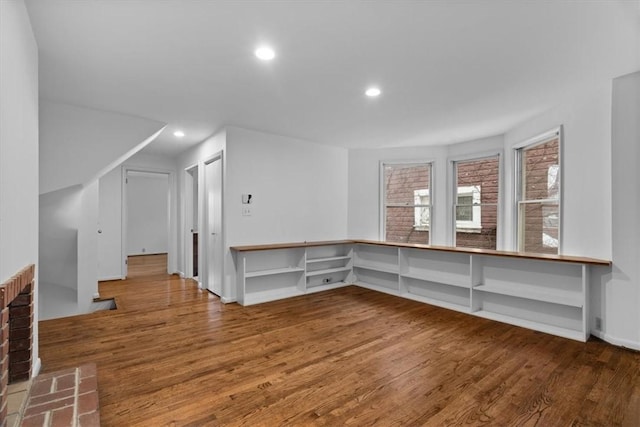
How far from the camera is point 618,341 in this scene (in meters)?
2.93

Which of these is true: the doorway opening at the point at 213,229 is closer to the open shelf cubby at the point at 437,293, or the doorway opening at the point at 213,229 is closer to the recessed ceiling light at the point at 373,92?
the recessed ceiling light at the point at 373,92

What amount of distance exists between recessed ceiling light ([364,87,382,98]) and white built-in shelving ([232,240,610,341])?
2.27m

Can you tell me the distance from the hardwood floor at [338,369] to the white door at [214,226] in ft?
2.78

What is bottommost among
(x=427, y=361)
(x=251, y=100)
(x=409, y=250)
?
(x=427, y=361)

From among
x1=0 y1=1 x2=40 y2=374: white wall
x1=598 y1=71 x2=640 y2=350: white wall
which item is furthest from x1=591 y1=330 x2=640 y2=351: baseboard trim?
x1=0 y1=1 x2=40 y2=374: white wall

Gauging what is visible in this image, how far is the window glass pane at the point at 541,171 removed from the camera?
3836 mm

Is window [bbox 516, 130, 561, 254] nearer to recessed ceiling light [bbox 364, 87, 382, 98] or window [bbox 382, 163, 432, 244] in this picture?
window [bbox 382, 163, 432, 244]

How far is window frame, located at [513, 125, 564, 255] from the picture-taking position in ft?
11.7

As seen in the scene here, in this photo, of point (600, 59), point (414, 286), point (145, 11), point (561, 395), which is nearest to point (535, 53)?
point (600, 59)

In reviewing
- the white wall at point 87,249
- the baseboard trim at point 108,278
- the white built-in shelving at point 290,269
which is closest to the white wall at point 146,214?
the baseboard trim at point 108,278

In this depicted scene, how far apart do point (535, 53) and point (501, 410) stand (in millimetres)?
2568

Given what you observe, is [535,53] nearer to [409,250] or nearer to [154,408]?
[409,250]

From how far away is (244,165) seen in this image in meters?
4.52

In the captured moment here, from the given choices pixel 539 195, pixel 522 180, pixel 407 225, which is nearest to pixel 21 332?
pixel 407 225
